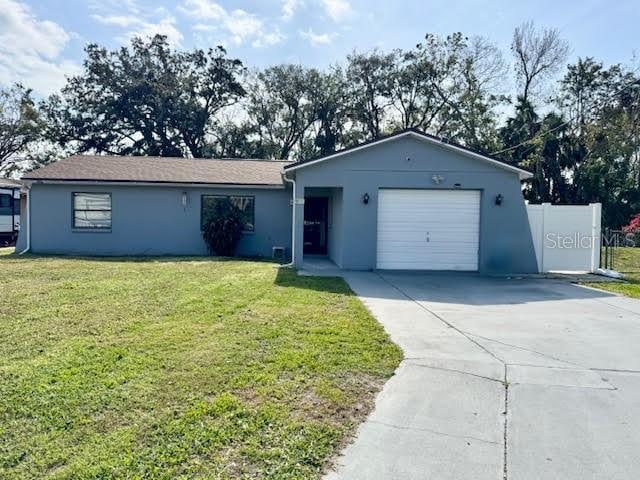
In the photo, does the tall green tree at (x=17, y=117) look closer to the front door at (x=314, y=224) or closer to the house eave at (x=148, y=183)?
the house eave at (x=148, y=183)

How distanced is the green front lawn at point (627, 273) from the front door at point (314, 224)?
33.3ft

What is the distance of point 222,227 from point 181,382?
1179 centimetres

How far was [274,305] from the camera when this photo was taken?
24.8ft

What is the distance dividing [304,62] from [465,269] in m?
24.0

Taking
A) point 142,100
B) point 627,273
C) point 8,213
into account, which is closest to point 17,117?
point 142,100

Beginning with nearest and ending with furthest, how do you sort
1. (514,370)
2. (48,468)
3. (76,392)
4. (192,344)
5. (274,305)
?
(48,468) → (76,392) → (514,370) → (192,344) → (274,305)

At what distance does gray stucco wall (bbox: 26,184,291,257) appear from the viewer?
16.0 meters

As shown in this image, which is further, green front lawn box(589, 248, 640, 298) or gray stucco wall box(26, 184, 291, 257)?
gray stucco wall box(26, 184, 291, 257)

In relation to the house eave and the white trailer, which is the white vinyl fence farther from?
the white trailer

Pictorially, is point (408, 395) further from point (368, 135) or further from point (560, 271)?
point (368, 135)

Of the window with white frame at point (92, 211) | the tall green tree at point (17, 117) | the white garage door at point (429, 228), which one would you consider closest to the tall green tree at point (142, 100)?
the tall green tree at point (17, 117)

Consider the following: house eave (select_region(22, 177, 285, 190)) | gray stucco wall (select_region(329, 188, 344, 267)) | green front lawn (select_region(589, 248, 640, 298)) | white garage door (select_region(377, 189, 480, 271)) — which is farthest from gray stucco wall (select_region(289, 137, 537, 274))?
house eave (select_region(22, 177, 285, 190))

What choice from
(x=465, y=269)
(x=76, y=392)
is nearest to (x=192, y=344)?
(x=76, y=392)

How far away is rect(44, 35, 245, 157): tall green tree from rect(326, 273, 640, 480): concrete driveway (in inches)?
1127
